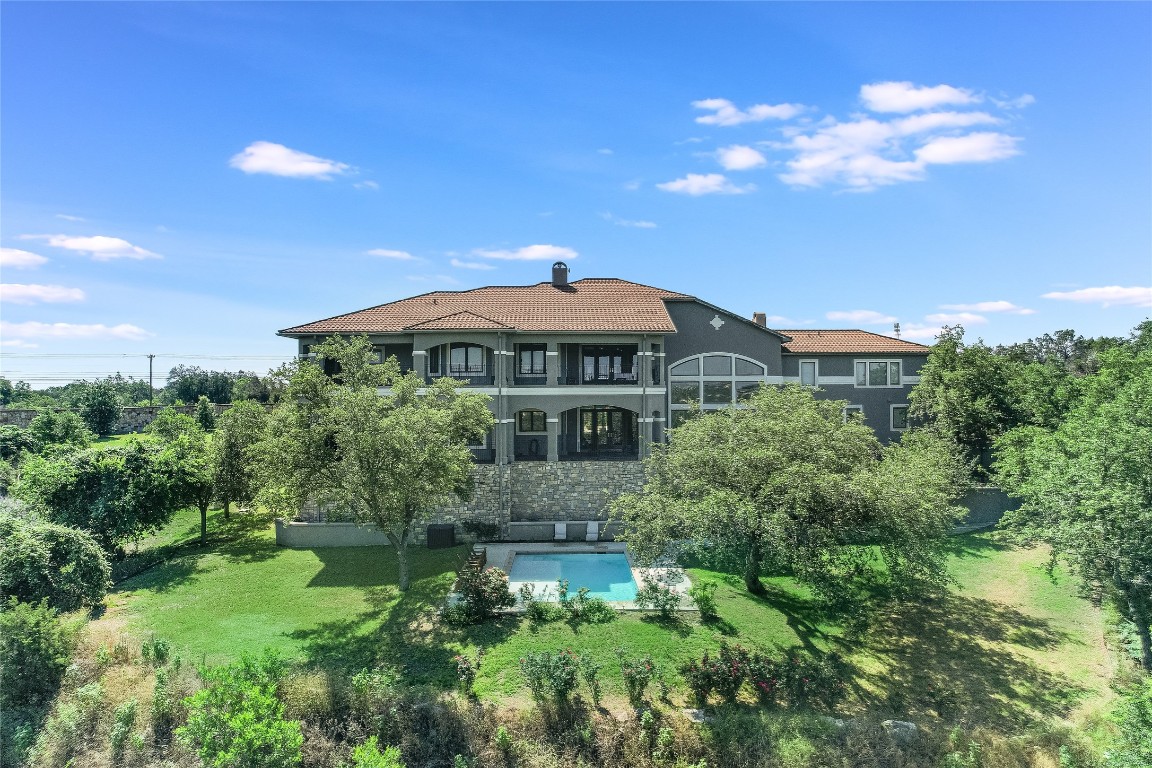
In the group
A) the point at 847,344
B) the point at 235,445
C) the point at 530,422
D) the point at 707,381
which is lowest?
the point at 235,445

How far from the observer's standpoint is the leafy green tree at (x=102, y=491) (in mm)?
19625

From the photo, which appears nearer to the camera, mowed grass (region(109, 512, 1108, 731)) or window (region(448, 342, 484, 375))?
mowed grass (region(109, 512, 1108, 731))

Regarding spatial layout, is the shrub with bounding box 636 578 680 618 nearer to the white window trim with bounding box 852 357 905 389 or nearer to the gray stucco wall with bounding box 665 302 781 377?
the gray stucco wall with bounding box 665 302 781 377

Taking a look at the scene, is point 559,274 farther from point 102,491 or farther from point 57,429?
point 57,429

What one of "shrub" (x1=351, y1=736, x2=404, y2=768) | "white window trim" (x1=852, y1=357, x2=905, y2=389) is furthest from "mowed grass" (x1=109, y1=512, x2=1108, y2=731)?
"white window trim" (x1=852, y1=357, x2=905, y2=389)

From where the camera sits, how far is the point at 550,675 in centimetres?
1285

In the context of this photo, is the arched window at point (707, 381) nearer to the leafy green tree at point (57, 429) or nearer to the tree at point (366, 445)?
the tree at point (366, 445)

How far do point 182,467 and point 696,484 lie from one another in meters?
20.1

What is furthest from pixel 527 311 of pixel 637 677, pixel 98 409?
pixel 98 409

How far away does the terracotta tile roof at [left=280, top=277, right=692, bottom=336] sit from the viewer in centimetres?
2559

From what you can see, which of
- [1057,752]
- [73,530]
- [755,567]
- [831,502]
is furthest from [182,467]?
[1057,752]

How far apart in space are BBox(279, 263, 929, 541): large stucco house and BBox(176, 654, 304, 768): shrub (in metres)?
12.8

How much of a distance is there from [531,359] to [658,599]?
522 inches

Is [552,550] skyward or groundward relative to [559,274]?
groundward
